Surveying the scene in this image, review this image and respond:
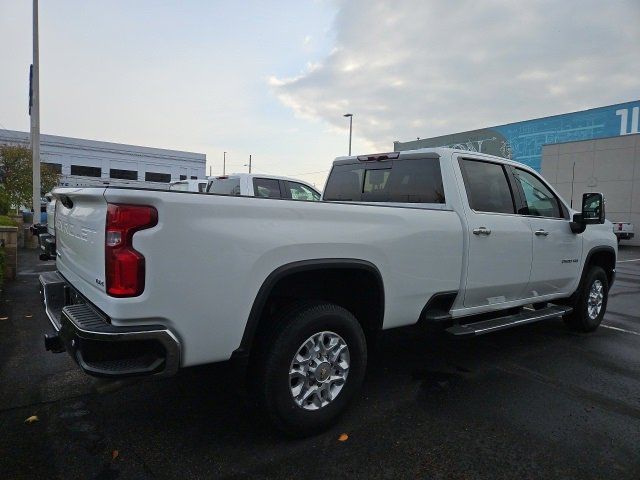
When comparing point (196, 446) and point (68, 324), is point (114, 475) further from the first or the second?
point (68, 324)

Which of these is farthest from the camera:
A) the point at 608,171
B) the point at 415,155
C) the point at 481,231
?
the point at 608,171

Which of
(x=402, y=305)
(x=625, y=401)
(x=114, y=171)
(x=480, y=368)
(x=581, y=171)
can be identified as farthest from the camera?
(x=114, y=171)

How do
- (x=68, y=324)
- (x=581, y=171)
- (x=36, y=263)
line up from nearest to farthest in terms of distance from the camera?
(x=68, y=324) < (x=36, y=263) < (x=581, y=171)

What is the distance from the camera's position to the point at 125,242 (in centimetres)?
222

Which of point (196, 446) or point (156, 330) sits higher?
point (156, 330)

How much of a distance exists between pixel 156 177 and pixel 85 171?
8.08 m

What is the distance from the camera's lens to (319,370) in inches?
114

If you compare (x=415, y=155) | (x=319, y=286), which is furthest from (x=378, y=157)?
(x=319, y=286)

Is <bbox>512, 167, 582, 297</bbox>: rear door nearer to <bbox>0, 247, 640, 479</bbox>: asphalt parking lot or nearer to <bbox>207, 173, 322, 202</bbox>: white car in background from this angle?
<bbox>0, 247, 640, 479</bbox>: asphalt parking lot

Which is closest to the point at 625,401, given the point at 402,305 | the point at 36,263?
the point at 402,305

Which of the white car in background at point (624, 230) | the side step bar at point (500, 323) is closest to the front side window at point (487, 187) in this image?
the side step bar at point (500, 323)

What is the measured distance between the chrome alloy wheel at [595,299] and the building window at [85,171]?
2143 inches

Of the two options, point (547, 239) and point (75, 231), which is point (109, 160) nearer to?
point (75, 231)

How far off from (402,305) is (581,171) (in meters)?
25.8
